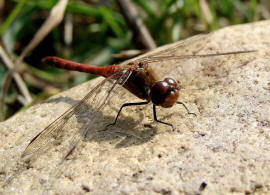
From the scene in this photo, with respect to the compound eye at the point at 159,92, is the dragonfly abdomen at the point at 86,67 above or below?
above

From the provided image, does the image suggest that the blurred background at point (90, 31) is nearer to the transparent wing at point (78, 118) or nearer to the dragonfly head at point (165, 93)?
the transparent wing at point (78, 118)

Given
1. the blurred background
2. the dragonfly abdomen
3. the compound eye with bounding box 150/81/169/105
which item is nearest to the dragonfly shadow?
the compound eye with bounding box 150/81/169/105

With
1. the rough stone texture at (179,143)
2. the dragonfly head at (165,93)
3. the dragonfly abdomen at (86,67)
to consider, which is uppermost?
the dragonfly abdomen at (86,67)

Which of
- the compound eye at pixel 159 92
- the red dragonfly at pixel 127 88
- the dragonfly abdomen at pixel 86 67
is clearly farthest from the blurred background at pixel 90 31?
the compound eye at pixel 159 92

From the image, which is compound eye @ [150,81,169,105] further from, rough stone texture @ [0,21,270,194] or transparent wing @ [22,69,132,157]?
transparent wing @ [22,69,132,157]

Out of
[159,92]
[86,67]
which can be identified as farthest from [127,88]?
[86,67]

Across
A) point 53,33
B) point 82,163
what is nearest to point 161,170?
point 82,163
